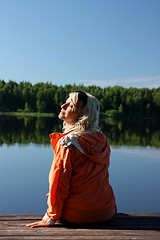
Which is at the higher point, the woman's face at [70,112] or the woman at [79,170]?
the woman's face at [70,112]

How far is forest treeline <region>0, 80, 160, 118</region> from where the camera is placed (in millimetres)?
69562

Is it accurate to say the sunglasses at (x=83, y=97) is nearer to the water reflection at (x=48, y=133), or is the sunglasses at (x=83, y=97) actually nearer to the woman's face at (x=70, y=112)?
the woman's face at (x=70, y=112)

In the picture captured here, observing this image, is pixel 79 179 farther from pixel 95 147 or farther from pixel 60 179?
pixel 95 147

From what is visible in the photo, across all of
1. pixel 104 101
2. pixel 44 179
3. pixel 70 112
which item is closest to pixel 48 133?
pixel 44 179

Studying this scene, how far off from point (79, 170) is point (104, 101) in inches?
2759

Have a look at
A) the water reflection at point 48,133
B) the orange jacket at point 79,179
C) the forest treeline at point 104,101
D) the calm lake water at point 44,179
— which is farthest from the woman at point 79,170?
the forest treeline at point 104,101

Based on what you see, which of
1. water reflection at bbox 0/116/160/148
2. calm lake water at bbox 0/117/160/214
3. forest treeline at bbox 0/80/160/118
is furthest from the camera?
forest treeline at bbox 0/80/160/118

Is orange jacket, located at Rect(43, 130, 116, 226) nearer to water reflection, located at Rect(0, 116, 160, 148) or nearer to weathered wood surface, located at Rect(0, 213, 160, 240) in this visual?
weathered wood surface, located at Rect(0, 213, 160, 240)

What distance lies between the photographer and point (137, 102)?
2717 inches

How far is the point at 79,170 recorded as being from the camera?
2285mm

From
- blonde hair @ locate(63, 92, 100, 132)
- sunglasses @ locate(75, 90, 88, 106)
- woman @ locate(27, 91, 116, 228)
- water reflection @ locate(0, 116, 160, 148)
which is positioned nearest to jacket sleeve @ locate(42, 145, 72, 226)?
woman @ locate(27, 91, 116, 228)

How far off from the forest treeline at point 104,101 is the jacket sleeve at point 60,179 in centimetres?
6648

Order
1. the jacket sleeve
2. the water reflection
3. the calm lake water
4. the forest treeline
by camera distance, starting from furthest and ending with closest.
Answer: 1. the forest treeline
2. the water reflection
3. the calm lake water
4. the jacket sleeve

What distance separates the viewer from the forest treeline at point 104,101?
6956 centimetres
